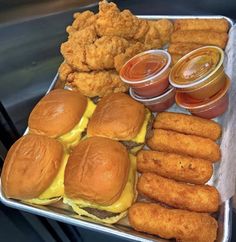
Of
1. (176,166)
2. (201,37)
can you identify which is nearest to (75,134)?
(176,166)

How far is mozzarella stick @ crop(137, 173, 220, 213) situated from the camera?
2.01 metres

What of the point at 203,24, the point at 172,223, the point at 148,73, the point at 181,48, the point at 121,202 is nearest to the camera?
the point at 172,223

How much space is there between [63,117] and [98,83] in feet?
1.13

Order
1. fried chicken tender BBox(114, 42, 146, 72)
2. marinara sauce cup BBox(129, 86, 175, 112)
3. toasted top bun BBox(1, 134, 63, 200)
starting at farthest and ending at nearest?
fried chicken tender BBox(114, 42, 146, 72)
marinara sauce cup BBox(129, 86, 175, 112)
toasted top bun BBox(1, 134, 63, 200)

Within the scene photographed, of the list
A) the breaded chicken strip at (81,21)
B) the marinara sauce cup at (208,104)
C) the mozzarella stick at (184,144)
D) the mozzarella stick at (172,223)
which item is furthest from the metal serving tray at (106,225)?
the breaded chicken strip at (81,21)

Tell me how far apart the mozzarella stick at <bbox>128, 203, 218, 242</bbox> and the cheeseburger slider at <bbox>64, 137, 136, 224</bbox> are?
0.33ft

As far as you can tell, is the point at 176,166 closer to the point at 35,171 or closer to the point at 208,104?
the point at 208,104

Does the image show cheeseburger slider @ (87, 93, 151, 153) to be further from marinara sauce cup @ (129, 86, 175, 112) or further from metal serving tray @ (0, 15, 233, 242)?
Result: metal serving tray @ (0, 15, 233, 242)

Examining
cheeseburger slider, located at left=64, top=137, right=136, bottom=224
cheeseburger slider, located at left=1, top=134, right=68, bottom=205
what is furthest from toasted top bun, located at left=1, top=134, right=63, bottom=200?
cheeseburger slider, located at left=64, top=137, right=136, bottom=224

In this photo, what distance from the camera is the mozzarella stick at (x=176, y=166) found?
2109mm

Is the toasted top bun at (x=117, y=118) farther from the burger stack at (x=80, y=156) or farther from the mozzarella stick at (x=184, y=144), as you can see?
the mozzarella stick at (x=184, y=144)

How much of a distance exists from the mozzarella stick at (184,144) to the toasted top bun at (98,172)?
0.23 metres

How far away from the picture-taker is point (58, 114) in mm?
2354

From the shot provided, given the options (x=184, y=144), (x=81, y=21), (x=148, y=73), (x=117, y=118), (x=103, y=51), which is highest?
(x=81, y=21)
